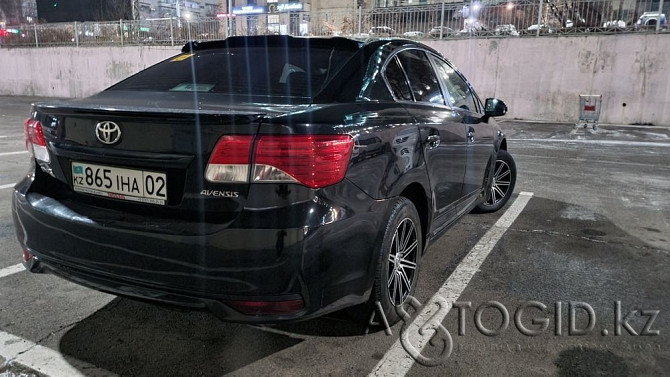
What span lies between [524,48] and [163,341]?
49.0 ft

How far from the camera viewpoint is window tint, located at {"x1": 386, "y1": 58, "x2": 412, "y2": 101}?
287 cm

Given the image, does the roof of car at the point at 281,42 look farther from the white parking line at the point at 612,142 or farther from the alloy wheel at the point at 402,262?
the white parking line at the point at 612,142

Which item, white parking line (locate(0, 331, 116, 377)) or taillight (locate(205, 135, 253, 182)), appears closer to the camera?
taillight (locate(205, 135, 253, 182))

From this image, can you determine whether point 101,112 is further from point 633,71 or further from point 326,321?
point 633,71

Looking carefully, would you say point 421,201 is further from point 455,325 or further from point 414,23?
point 414,23

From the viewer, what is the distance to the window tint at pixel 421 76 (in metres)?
3.13

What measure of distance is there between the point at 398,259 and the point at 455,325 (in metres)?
0.49

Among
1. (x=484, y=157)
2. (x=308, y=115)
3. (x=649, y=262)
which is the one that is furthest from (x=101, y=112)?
(x=649, y=262)

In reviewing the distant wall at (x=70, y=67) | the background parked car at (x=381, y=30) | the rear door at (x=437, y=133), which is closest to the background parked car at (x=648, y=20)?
the background parked car at (x=381, y=30)

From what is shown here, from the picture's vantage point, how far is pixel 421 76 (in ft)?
10.8

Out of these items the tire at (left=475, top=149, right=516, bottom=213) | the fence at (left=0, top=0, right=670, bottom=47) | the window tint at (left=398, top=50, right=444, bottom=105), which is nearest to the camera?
the window tint at (left=398, top=50, right=444, bottom=105)

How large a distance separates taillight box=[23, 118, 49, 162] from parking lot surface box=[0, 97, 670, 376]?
922 mm

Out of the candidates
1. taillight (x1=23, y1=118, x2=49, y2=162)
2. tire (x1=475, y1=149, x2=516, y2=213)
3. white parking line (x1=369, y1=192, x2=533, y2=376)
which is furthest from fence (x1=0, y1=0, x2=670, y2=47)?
taillight (x1=23, y1=118, x2=49, y2=162)

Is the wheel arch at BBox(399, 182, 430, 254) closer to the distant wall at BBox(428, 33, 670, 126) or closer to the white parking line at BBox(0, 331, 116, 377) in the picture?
the white parking line at BBox(0, 331, 116, 377)
